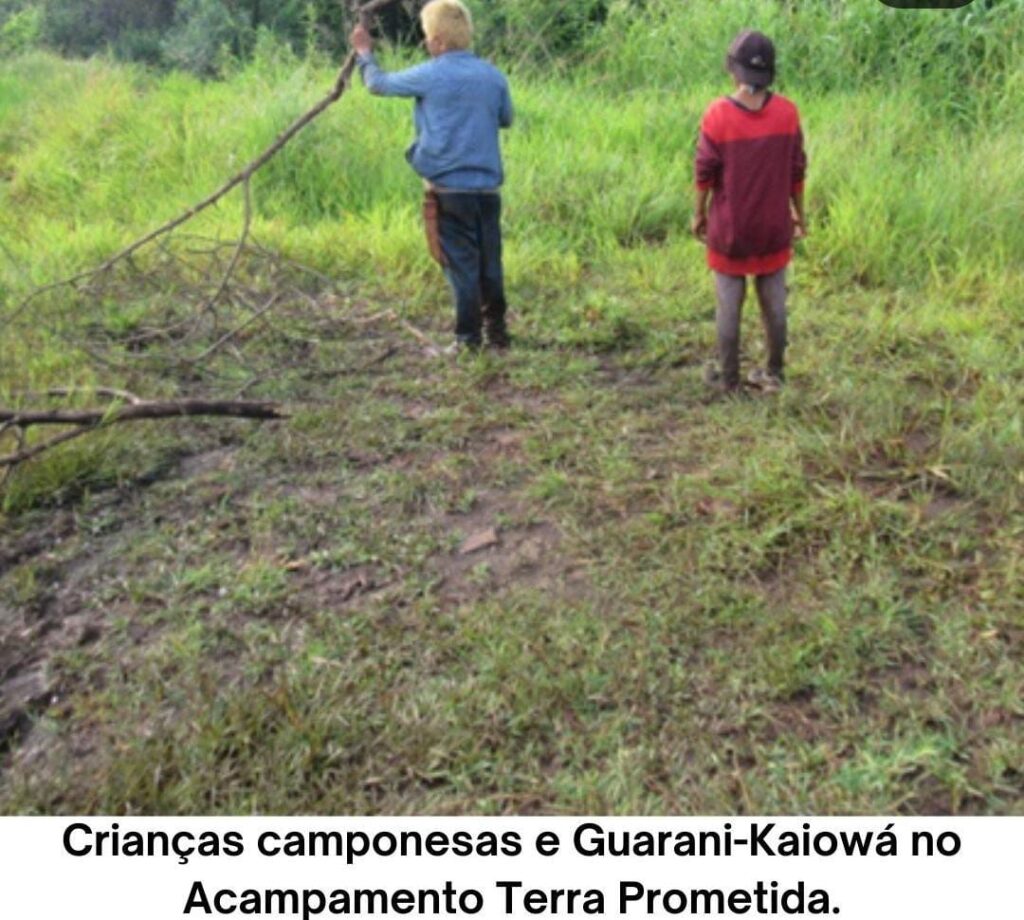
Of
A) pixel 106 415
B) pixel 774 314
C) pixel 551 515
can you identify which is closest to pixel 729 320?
pixel 774 314

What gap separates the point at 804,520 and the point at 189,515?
1.98m

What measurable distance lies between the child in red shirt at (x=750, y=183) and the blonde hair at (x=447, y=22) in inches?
46.3

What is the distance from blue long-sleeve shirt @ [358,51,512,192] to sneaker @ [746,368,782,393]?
1.33m

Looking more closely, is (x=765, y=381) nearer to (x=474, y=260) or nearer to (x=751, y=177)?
(x=751, y=177)

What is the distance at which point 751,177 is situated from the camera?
4051mm

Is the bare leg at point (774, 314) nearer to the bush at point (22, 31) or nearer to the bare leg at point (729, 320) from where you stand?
the bare leg at point (729, 320)

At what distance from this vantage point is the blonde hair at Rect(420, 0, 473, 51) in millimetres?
4648

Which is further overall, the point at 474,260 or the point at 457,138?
Result: the point at 474,260

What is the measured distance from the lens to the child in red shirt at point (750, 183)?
13.2 feet

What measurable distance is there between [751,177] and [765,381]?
0.83 meters

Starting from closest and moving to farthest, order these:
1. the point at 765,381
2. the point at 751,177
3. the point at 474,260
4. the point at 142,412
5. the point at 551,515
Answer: the point at 551,515
the point at 751,177
the point at 142,412
the point at 765,381
the point at 474,260

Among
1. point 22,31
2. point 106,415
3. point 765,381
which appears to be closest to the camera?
point 106,415

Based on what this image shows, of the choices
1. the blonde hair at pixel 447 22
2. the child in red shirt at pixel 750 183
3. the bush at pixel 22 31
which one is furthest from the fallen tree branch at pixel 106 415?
the bush at pixel 22 31

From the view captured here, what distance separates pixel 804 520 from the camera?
3.63 m
